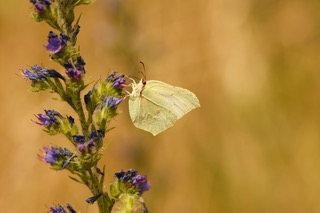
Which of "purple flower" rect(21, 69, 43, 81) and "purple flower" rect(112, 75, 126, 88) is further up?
"purple flower" rect(21, 69, 43, 81)

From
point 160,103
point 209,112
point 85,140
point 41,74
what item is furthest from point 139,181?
point 209,112

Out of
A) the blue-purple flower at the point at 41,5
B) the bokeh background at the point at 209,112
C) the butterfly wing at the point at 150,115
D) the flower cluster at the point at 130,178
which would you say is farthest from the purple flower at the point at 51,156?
the bokeh background at the point at 209,112

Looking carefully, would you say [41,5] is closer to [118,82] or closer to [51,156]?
[118,82]

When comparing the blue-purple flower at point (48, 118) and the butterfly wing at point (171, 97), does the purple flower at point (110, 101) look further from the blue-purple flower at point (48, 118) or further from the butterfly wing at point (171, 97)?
the butterfly wing at point (171, 97)

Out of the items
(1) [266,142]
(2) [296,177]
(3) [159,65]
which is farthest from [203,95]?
(2) [296,177]

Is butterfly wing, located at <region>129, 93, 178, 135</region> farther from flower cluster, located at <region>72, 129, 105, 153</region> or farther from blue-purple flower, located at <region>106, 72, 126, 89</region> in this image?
flower cluster, located at <region>72, 129, 105, 153</region>

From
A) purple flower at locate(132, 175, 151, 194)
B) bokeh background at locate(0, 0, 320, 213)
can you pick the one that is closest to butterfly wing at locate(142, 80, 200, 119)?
purple flower at locate(132, 175, 151, 194)

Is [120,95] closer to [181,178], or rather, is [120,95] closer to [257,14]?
[181,178]
